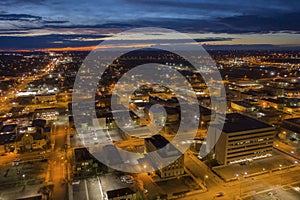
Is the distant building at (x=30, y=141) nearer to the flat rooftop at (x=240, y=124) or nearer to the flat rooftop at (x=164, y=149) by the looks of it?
the flat rooftop at (x=164, y=149)

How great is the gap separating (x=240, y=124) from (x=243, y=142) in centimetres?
171

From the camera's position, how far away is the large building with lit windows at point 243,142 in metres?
17.8

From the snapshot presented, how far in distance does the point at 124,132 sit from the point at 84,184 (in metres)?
8.75

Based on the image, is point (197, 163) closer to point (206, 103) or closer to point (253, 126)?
point (253, 126)

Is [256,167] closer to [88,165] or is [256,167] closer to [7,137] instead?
[88,165]

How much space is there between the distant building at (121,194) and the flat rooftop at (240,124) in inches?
321

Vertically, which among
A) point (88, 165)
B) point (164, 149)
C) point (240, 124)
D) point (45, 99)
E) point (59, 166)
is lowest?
point (59, 166)

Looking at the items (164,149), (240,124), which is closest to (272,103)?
(240,124)

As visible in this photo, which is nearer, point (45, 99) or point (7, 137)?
point (7, 137)

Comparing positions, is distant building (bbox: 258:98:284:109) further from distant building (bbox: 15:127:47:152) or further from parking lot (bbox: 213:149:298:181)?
distant building (bbox: 15:127:47:152)

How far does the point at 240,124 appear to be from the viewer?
19500mm

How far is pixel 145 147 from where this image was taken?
19844 millimetres

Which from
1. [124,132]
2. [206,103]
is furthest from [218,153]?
[206,103]

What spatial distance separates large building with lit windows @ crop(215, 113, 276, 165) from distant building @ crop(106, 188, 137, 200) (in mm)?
7552
